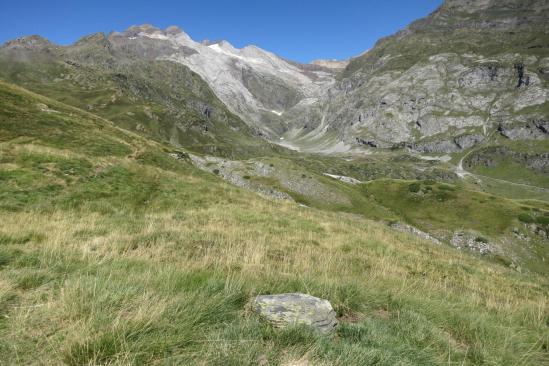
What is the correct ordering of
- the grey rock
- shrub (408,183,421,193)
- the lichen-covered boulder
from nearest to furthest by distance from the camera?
the lichen-covered boulder < the grey rock < shrub (408,183,421,193)

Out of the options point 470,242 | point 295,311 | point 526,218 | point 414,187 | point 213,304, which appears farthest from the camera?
point 414,187

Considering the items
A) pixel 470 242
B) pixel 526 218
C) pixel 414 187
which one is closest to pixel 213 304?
pixel 470 242

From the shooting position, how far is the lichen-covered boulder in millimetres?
5922

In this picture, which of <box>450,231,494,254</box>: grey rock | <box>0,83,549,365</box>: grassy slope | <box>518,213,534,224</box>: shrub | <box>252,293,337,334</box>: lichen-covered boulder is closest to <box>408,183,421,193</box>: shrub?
<box>450,231,494,254</box>: grey rock

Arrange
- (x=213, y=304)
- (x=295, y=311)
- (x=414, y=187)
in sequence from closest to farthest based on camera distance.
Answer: (x=213, y=304) → (x=295, y=311) → (x=414, y=187)

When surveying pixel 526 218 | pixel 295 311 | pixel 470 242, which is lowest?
pixel 470 242

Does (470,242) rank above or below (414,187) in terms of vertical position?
below

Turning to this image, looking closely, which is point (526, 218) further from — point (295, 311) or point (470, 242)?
point (295, 311)

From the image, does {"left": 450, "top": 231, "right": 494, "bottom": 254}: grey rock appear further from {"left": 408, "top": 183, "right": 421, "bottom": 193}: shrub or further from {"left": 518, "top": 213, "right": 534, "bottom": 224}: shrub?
{"left": 408, "top": 183, "right": 421, "bottom": 193}: shrub

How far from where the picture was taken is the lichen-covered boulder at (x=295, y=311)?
5.92 m

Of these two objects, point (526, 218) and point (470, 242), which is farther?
point (526, 218)

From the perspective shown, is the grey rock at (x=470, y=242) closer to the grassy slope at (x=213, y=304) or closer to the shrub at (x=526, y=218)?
the shrub at (x=526, y=218)

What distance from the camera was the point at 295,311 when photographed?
20.5 feet

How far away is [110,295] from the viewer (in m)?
5.59
